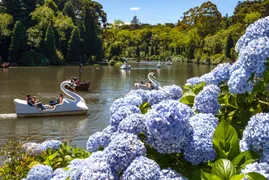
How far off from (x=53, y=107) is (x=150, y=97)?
15.3 m

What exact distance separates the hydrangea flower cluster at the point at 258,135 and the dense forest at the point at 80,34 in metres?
53.4

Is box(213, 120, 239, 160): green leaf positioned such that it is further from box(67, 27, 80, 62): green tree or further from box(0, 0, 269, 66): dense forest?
box(67, 27, 80, 62): green tree

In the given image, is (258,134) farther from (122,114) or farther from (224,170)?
(122,114)

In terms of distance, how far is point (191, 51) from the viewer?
291 ft

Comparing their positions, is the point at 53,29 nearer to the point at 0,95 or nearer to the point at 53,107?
the point at 0,95

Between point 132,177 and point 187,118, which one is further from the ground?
point 187,118

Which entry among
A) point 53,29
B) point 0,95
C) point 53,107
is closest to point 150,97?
point 53,107

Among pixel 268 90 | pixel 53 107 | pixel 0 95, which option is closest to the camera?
pixel 268 90

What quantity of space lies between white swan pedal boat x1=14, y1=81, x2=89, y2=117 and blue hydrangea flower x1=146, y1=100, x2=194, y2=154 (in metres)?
14.7

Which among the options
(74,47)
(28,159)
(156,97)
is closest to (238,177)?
(156,97)

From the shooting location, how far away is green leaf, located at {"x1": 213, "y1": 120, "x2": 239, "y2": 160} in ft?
5.70

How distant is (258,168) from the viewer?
1.53m

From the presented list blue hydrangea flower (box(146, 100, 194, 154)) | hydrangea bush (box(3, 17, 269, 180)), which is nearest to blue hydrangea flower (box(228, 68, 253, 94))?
hydrangea bush (box(3, 17, 269, 180))

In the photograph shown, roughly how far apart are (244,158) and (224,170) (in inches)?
8.0
